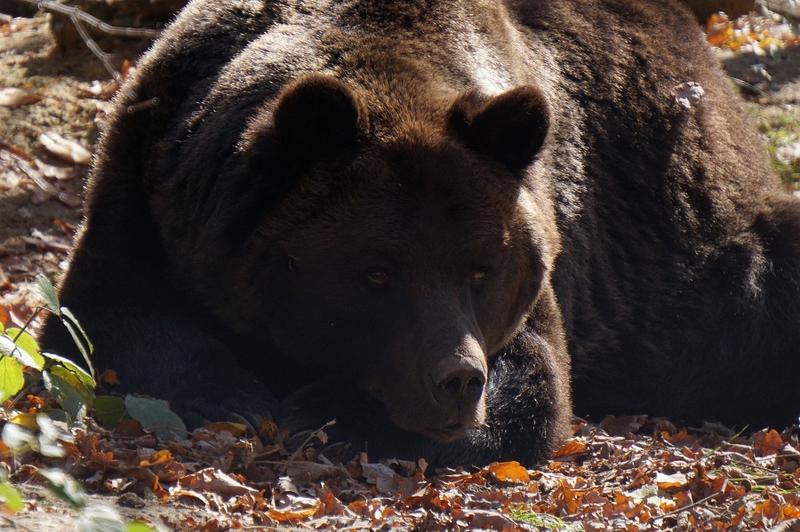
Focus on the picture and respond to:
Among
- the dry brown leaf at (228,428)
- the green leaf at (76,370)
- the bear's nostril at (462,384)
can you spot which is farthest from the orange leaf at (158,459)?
the bear's nostril at (462,384)

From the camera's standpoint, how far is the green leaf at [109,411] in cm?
547

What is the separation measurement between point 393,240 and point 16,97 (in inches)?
212

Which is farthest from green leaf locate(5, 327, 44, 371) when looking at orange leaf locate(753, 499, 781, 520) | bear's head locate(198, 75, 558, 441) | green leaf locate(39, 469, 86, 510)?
orange leaf locate(753, 499, 781, 520)

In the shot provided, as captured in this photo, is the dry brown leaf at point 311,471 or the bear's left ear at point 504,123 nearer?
the dry brown leaf at point 311,471

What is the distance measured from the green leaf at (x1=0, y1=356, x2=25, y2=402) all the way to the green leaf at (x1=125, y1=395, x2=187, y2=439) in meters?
0.84

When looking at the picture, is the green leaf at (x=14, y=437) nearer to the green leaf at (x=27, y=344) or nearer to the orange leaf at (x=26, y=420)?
the green leaf at (x=27, y=344)

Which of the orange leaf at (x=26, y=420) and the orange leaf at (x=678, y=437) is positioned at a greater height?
the orange leaf at (x=26, y=420)

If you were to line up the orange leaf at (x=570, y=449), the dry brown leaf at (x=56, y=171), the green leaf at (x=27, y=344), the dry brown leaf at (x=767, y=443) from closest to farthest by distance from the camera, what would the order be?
the green leaf at (x=27, y=344) → the orange leaf at (x=570, y=449) → the dry brown leaf at (x=767, y=443) → the dry brown leaf at (x=56, y=171)

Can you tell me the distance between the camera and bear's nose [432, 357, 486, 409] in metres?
5.26

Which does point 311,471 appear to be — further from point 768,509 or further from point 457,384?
point 768,509

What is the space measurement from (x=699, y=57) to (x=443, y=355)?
4096 millimetres

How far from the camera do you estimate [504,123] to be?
5.81 meters

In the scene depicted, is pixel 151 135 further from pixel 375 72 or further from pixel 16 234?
pixel 16 234

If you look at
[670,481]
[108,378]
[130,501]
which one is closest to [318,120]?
[108,378]
